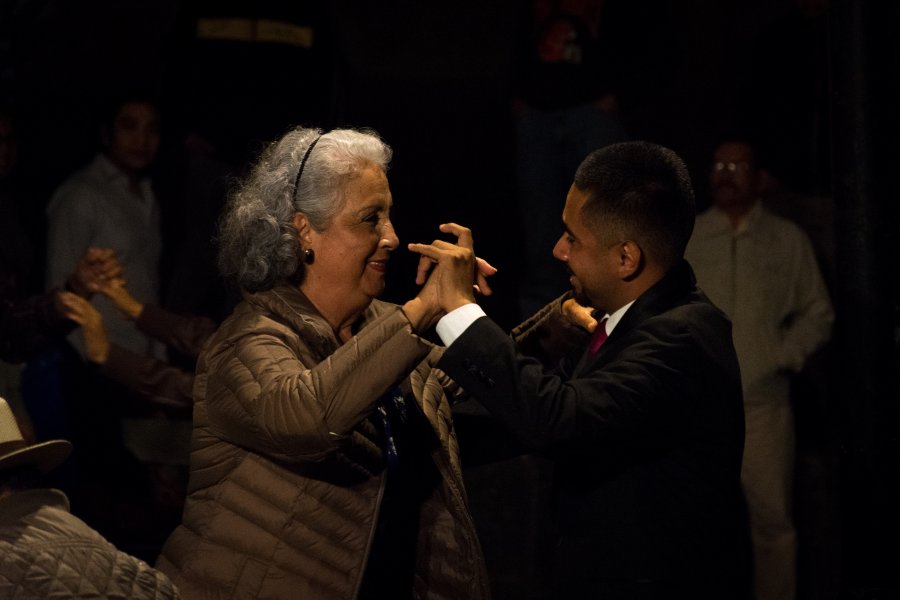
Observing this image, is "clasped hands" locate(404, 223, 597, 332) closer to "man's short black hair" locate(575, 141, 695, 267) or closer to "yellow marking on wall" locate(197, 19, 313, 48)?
"man's short black hair" locate(575, 141, 695, 267)

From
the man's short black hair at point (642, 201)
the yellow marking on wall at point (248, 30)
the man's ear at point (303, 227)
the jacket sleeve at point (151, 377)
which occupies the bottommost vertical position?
the jacket sleeve at point (151, 377)

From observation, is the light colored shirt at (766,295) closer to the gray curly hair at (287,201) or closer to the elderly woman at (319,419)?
the elderly woman at (319,419)

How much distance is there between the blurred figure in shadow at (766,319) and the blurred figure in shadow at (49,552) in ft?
11.6

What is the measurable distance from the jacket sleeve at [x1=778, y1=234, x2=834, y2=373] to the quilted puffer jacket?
12.2 feet

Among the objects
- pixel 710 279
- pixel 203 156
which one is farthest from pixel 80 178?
pixel 710 279

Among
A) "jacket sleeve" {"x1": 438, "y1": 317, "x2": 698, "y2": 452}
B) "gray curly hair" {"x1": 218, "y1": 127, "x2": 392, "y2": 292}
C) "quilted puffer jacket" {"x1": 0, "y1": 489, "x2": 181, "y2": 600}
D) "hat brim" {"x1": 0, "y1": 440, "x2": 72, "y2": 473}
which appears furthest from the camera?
"gray curly hair" {"x1": 218, "y1": 127, "x2": 392, "y2": 292}

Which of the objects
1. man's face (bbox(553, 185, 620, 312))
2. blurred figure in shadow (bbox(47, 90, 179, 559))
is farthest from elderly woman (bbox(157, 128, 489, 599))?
blurred figure in shadow (bbox(47, 90, 179, 559))

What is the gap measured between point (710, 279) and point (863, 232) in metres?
2.19

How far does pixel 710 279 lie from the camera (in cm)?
539

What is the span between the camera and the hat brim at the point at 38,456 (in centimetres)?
217

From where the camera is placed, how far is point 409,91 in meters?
5.86

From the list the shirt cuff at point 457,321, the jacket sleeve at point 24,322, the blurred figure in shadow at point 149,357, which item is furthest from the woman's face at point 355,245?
the jacket sleeve at point 24,322

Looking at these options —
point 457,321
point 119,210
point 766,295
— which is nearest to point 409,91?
point 119,210

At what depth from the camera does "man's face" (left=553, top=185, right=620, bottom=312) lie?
2598 mm
